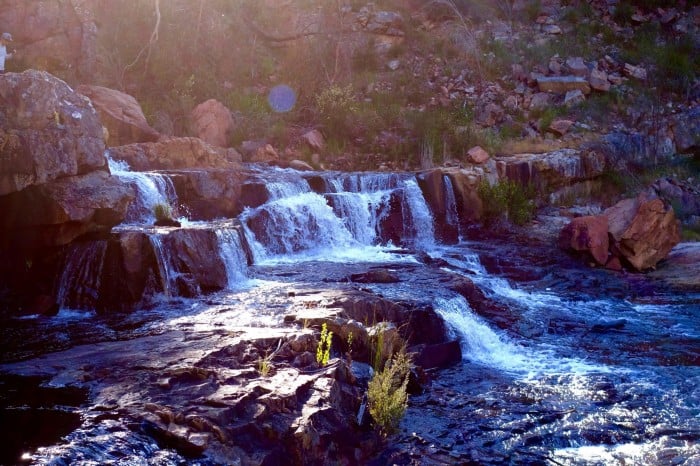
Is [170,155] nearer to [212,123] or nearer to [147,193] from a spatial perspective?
[147,193]

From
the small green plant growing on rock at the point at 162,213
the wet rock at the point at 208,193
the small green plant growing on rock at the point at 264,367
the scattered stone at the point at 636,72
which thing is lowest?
the small green plant growing on rock at the point at 264,367

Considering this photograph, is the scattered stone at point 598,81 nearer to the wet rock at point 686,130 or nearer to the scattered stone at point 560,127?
the wet rock at point 686,130

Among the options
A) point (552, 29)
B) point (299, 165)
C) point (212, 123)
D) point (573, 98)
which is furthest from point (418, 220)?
point (552, 29)

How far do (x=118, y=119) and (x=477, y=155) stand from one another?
25.4 feet

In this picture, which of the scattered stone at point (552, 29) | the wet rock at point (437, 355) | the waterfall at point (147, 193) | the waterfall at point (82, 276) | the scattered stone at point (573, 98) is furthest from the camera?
the scattered stone at point (552, 29)

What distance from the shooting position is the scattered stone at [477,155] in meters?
14.6

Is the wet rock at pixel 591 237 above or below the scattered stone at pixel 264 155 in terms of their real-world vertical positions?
below

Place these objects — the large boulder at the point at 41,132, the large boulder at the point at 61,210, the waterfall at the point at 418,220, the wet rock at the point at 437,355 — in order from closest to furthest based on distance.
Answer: the wet rock at the point at 437,355 → the large boulder at the point at 41,132 → the large boulder at the point at 61,210 → the waterfall at the point at 418,220

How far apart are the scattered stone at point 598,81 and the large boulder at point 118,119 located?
12127 mm

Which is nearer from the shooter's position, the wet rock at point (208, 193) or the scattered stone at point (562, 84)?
the wet rock at point (208, 193)

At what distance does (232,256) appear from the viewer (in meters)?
8.88

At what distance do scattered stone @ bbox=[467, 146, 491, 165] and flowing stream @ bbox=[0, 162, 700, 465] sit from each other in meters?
1.90

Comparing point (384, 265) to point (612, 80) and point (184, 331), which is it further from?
point (612, 80)

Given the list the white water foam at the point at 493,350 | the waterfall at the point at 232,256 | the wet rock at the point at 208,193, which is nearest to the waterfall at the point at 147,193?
the wet rock at the point at 208,193
